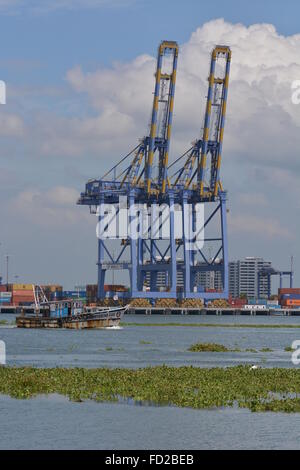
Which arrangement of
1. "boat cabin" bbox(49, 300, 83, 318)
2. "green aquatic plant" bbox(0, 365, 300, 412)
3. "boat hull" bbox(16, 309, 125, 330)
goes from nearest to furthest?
"green aquatic plant" bbox(0, 365, 300, 412) → "boat cabin" bbox(49, 300, 83, 318) → "boat hull" bbox(16, 309, 125, 330)

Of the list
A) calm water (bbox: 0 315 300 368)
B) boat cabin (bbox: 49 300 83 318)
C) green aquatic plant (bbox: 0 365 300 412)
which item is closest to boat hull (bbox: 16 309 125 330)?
boat cabin (bbox: 49 300 83 318)

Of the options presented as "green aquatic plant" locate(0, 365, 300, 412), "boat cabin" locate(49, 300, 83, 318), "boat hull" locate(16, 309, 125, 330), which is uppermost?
"boat cabin" locate(49, 300, 83, 318)

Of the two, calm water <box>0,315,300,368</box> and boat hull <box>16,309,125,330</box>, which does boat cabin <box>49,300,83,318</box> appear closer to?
boat hull <box>16,309,125,330</box>

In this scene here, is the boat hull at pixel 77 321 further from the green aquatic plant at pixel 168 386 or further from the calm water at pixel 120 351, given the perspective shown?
the green aquatic plant at pixel 168 386

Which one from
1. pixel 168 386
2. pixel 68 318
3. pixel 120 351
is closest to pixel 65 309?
pixel 68 318

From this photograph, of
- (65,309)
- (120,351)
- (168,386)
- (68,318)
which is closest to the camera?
(168,386)

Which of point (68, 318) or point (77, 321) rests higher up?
point (68, 318)

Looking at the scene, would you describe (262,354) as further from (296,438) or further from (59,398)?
(296,438)

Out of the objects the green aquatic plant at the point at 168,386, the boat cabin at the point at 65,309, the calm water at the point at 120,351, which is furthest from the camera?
the boat cabin at the point at 65,309

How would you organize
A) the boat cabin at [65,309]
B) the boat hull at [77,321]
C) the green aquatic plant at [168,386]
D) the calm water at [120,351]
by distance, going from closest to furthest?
the green aquatic plant at [168,386]
the calm water at [120,351]
the boat cabin at [65,309]
the boat hull at [77,321]

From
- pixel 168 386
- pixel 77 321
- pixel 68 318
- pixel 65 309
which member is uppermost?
pixel 65 309

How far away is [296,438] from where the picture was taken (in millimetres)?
38344

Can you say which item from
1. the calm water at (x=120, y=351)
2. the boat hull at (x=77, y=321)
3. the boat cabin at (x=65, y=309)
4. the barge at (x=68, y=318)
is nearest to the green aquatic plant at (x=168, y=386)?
the calm water at (x=120, y=351)

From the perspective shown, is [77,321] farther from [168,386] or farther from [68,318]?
[168,386]
